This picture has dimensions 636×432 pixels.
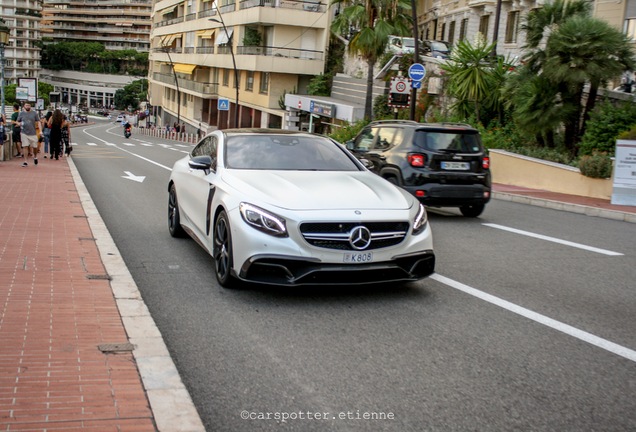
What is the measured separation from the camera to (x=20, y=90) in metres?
42.9

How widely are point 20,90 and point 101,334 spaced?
41.7 metres

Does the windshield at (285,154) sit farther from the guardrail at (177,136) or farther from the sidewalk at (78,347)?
the guardrail at (177,136)

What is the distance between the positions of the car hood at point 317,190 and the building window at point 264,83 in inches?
1984

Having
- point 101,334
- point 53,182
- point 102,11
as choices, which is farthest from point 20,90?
point 102,11

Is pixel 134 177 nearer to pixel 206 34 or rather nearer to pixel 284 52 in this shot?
pixel 284 52

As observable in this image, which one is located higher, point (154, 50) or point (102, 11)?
point (102, 11)

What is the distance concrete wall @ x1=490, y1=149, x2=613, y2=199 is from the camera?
56.8 ft

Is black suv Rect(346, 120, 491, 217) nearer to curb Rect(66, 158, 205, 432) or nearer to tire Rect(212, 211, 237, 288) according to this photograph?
tire Rect(212, 211, 237, 288)

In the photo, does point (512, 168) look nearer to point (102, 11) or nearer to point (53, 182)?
point (53, 182)

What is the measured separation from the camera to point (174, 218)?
967 centimetres

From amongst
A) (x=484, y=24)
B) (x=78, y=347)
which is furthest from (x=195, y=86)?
(x=78, y=347)

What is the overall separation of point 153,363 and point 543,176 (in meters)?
16.4

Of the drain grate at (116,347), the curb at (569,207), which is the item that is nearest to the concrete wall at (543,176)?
the curb at (569,207)

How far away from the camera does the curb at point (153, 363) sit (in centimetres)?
384
